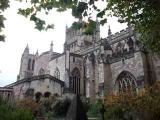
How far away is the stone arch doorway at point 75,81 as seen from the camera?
36969 millimetres

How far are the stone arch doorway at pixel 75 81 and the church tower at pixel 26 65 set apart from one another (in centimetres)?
1974

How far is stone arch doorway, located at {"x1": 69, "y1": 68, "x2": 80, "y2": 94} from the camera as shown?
36969 millimetres

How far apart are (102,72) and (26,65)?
31.0m

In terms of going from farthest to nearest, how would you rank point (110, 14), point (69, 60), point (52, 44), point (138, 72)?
point (52, 44) → point (69, 60) → point (138, 72) → point (110, 14)

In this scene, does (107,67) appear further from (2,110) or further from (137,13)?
(2,110)

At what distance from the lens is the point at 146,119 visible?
1530cm

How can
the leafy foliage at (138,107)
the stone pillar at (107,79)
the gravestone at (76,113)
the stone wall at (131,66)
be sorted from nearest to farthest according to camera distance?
the gravestone at (76,113)
the leafy foliage at (138,107)
the stone wall at (131,66)
the stone pillar at (107,79)

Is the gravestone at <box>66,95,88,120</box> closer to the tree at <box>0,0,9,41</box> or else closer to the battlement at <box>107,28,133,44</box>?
the tree at <box>0,0,9,41</box>

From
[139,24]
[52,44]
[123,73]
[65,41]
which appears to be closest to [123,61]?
[123,73]

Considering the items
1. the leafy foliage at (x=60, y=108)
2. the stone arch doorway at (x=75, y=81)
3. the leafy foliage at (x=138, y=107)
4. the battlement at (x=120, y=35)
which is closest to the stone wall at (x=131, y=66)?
the leafy foliage at (x=138, y=107)

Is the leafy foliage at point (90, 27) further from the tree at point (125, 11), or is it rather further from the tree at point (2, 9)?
the tree at point (2, 9)

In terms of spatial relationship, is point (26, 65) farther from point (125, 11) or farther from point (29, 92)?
point (125, 11)

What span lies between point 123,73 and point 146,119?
13241 millimetres

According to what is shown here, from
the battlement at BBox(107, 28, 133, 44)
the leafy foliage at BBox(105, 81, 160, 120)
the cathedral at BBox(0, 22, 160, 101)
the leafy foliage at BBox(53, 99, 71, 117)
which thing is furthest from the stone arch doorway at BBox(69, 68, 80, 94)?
the leafy foliage at BBox(53, 99, 71, 117)
